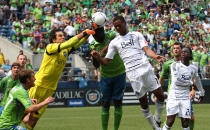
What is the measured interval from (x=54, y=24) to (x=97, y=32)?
15.5m

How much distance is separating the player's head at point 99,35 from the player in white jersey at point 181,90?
1.90m

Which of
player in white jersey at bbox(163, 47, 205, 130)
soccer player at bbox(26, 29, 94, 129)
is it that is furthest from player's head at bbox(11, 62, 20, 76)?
player in white jersey at bbox(163, 47, 205, 130)

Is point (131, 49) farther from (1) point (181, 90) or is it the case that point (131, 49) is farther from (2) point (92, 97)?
(2) point (92, 97)

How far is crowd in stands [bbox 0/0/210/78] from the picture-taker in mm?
26656

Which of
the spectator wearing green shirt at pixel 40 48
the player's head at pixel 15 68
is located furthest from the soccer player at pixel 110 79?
the spectator wearing green shirt at pixel 40 48

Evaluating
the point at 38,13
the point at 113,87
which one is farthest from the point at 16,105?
the point at 38,13

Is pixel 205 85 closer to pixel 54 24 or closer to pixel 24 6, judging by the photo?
pixel 54 24

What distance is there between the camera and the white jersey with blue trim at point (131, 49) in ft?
34.0

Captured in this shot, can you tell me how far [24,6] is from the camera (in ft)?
94.3

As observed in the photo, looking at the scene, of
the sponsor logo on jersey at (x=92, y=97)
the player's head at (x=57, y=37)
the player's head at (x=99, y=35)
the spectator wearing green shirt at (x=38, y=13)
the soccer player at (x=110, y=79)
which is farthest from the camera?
the spectator wearing green shirt at (x=38, y=13)

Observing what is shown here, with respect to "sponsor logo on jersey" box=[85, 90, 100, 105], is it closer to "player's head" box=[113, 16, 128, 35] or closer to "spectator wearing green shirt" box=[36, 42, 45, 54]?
Result: "spectator wearing green shirt" box=[36, 42, 45, 54]

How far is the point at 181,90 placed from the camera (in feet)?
33.7

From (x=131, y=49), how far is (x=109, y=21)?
57.7 ft

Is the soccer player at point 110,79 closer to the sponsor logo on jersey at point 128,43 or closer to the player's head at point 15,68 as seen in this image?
the sponsor logo on jersey at point 128,43
